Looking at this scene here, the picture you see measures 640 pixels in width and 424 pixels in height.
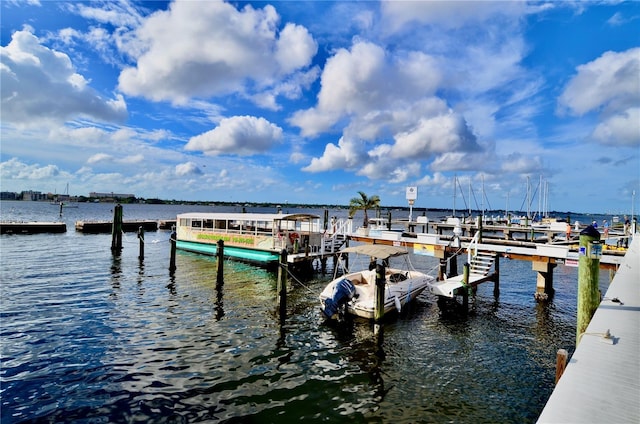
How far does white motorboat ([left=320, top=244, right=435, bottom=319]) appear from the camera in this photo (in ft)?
52.4

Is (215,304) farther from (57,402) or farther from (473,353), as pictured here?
(473,353)

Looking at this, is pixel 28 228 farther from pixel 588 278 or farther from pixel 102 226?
pixel 588 278

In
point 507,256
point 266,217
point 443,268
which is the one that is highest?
point 266,217

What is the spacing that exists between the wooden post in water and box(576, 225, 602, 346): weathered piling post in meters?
6.68

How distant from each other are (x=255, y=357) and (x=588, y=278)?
10.9 meters

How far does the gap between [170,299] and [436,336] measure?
45.4 feet

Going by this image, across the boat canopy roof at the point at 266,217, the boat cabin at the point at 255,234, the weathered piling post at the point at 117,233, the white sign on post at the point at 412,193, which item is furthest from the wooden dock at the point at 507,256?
the weathered piling post at the point at 117,233

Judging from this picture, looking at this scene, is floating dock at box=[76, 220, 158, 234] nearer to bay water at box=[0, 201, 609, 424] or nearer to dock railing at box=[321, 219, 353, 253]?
dock railing at box=[321, 219, 353, 253]

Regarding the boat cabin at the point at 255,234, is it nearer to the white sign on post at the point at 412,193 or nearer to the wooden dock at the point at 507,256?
the wooden dock at the point at 507,256

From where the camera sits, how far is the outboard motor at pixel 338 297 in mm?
15843

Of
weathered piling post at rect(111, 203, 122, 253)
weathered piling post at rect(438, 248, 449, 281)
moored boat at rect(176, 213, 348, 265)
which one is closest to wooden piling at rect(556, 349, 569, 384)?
weathered piling post at rect(438, 248, 449, 281)

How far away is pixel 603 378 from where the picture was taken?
6457mm

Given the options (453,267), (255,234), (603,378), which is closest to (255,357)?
Result: (603,378)

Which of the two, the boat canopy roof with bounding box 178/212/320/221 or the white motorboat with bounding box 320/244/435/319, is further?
the boat canopy roof with bounding box 178/212/320/221
